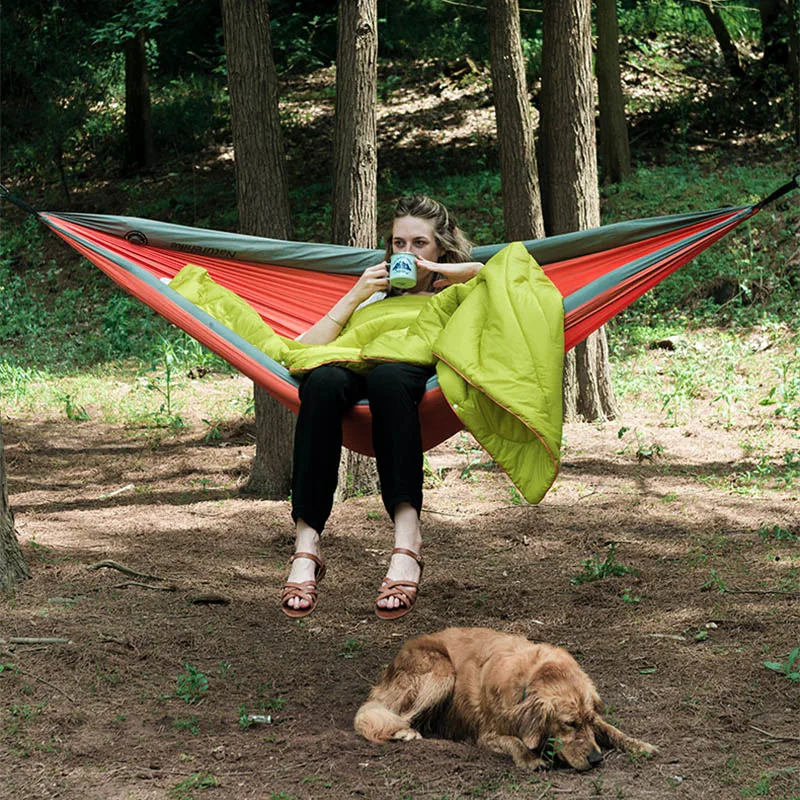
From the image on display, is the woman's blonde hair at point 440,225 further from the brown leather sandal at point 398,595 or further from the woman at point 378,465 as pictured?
the brown leather sandal at point 398,595

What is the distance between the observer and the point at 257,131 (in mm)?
4316

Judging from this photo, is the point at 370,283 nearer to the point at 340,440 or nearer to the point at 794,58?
the point at 340,440

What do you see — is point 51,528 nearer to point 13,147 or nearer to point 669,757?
point 669,757

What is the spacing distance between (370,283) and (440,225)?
0.27m

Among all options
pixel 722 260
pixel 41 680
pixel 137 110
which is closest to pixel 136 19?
pixel 137 110

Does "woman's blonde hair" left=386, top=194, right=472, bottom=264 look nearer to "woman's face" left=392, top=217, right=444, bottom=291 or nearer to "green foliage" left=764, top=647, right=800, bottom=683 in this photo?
"woman's face" left=392, top=217, right=444, bottom=291

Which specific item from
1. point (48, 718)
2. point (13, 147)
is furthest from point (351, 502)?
point (13, 147)

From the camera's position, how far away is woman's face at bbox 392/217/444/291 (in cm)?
291

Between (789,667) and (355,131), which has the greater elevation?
(355,131)

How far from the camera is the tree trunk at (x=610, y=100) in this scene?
833 cm

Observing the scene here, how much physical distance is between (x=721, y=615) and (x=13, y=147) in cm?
815

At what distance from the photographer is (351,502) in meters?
4.32

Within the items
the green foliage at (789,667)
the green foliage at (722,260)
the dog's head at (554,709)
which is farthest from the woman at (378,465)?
the green foliage at (722,260)

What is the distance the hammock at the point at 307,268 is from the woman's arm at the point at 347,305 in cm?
22
